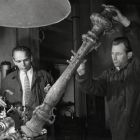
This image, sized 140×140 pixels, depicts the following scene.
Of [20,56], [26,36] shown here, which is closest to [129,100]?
[20,56]

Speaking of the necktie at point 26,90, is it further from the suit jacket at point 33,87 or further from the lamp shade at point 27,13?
the lamp shade at point 27,13

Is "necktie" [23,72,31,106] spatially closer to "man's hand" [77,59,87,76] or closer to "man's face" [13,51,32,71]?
"man's face" [13,51,32,71]

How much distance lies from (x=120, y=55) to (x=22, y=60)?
362mm

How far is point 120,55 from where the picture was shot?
2.28 ft

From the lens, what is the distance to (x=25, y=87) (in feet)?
2.88

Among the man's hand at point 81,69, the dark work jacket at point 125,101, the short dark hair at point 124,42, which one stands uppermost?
the short dark hair at point 124,42

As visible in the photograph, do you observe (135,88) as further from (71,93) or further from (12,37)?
(12,37)

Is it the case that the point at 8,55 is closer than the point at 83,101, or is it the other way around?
the point at 83,101

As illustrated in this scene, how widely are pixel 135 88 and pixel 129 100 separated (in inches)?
1.5

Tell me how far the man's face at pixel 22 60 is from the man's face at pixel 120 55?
328 millimetres

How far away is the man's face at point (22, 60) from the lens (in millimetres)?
865

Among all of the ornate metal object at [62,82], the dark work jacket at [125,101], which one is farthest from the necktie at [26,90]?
the ornate metal object at [62,82]

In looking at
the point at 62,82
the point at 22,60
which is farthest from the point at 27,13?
the point at 22,60

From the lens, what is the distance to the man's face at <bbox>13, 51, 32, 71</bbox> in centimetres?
87
